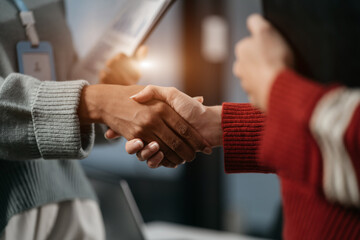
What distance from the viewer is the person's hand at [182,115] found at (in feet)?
1.79

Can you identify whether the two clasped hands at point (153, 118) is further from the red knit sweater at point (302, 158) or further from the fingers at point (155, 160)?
the red knit sweater at point (302, 158)

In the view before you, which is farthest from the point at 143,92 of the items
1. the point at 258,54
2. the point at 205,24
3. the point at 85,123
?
the point at 205,24

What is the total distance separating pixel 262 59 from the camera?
1.13ft

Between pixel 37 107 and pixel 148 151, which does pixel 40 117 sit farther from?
pixel 148 151

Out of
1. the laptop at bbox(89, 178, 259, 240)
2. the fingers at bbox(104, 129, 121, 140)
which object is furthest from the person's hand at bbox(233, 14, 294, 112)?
the laptop at bbox(89, 178, 259, 240)

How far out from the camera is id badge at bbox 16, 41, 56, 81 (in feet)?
1.73

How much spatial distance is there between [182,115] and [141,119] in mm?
64

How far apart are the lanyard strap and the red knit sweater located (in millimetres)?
364

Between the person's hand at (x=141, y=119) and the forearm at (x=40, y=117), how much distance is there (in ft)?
0.09

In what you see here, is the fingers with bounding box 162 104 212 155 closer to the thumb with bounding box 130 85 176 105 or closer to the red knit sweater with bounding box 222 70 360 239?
the thumb with bounding box 130 85 176 105

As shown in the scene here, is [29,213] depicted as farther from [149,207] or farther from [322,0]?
[149,207]

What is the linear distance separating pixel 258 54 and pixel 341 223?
0.17 m

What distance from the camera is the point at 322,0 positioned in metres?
0.33

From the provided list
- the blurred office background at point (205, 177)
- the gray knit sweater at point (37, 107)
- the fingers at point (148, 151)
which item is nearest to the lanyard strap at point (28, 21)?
the gray knit sweater at point (37, 107)
